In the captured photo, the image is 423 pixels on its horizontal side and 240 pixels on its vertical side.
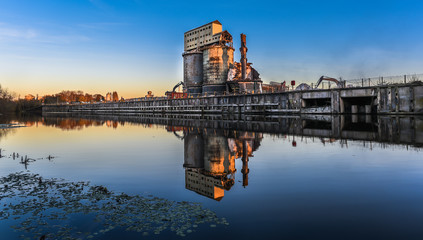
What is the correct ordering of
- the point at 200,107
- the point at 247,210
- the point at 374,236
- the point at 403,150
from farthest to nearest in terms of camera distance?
the point at 200,107 < the point at 403,150 < the point at 247,210 < the point at 374,236

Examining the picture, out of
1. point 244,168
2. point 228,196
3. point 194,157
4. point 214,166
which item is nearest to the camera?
point 228,196

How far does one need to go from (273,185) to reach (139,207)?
374cm

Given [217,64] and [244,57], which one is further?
[217,64]

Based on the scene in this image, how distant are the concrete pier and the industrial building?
18.9 feet

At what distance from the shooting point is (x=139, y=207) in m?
6.49

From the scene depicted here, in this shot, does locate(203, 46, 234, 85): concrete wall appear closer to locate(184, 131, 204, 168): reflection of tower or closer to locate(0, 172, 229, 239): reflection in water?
locate(184, 131, 204, 168): reflection of tower

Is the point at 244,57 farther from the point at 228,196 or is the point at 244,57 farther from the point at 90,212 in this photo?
the point at 90,212

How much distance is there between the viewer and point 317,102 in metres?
50.0

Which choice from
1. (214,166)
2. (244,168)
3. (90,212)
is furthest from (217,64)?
(90,212)

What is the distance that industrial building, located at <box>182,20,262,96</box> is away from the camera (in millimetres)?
69688

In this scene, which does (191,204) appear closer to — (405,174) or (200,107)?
(405,174)

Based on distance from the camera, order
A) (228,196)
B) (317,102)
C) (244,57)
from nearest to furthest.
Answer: (228,196) → (317,102) → (244,57)

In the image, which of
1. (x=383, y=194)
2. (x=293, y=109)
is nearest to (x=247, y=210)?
(x=383, y=194)

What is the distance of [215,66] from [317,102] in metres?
31.6
